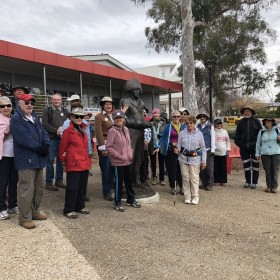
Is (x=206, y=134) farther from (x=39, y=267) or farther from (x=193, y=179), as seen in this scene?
(x=39, y=267)

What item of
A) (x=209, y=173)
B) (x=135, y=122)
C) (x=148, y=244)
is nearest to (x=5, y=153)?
(x=135, y=122)

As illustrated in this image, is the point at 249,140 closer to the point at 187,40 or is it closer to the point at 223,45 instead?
the point at 187,40

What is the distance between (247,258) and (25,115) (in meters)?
3.20

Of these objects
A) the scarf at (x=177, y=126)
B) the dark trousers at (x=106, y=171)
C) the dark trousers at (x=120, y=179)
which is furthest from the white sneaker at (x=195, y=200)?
the dark trousers at (x=106, y=171)

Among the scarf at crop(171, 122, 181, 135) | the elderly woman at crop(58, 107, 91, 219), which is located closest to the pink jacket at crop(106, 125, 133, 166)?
the elderly woman at crop(58, 107, 91, 219)

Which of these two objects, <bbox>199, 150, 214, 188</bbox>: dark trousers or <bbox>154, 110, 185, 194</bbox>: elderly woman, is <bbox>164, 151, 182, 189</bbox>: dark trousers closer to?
<bbox>154, 110, 185, 194</bbox>: elderly woman

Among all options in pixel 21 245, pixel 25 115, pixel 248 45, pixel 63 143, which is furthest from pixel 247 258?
pixel 248 45

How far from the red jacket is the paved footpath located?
772 millimetres

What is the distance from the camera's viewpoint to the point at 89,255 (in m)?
3.47

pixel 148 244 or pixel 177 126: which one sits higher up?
pixel 177 126

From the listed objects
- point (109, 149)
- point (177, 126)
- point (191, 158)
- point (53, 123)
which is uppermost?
point (53, 123)

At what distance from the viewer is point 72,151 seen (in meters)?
4.65

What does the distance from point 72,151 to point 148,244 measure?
1732 millimetres

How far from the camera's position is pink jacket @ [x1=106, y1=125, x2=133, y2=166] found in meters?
4.94
